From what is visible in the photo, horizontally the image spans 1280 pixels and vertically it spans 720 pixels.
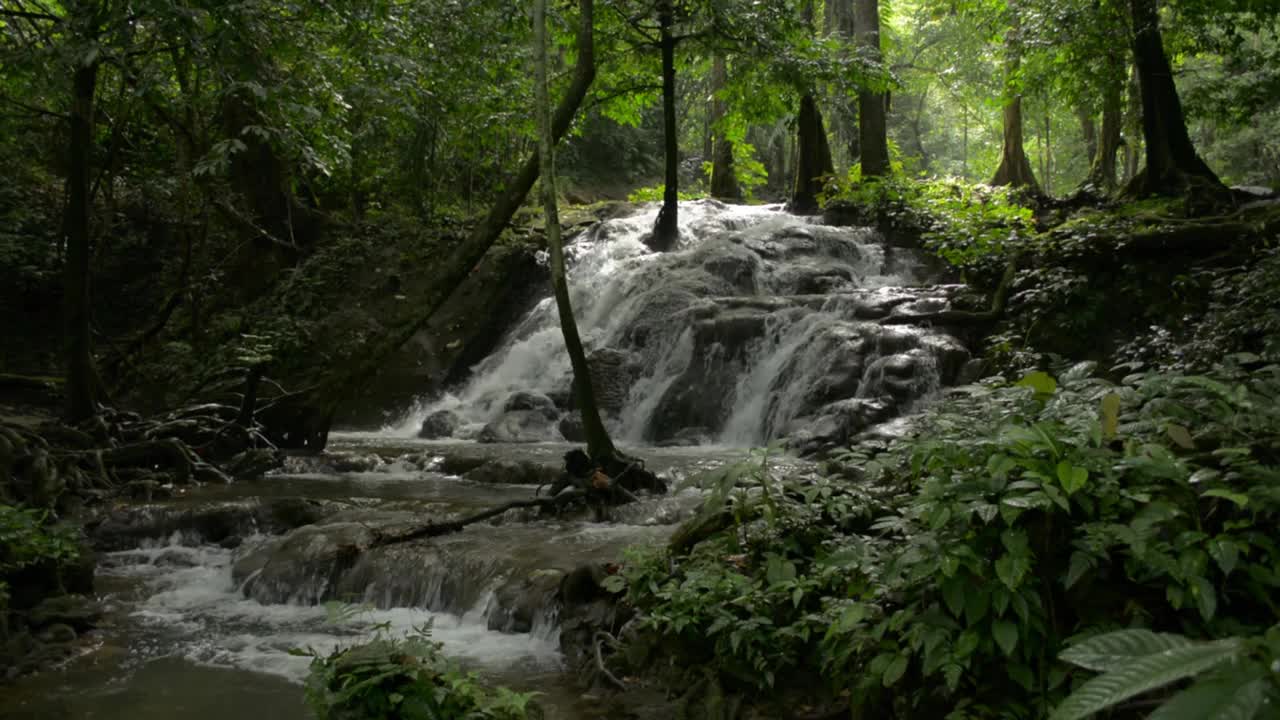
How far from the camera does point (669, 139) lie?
16453mm

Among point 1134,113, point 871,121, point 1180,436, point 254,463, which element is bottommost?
point 254,463

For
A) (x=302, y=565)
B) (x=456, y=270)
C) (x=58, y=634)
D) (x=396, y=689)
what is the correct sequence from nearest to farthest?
(x=396, y=689)
(x=58, y=634)
(x=302, y=565)
(x=456, y=270)

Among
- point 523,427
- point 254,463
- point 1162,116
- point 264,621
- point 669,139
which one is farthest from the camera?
point 669,139

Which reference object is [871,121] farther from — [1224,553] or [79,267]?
[1224,553]

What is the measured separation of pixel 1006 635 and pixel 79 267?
31.7 feet

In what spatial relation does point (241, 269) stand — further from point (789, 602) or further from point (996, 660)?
point (996, 660)

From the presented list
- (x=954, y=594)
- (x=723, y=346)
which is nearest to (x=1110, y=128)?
(x=723, y=346)

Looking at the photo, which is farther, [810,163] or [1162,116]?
[810,163]

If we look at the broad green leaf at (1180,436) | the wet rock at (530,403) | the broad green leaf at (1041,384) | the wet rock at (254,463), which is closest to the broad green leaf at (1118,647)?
the broad green leaf at (1180,436)

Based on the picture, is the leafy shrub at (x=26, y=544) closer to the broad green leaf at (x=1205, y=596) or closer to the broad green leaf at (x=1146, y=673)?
the broad green leaf at (x=1146, y=673)

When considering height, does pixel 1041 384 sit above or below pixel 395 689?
above

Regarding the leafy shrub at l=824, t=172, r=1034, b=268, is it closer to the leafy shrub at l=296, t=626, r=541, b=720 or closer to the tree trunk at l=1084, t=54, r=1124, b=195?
the tree trunk at l=1084, t=54, r=1124, b=195

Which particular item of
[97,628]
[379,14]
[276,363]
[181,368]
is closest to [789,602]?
[97,628]

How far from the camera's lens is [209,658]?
506 centimetres
